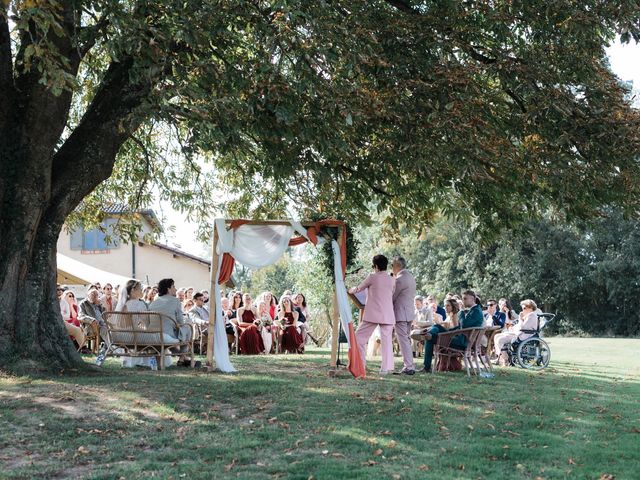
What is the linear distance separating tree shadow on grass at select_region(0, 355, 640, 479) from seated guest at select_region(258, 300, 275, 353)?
8317 millimetres

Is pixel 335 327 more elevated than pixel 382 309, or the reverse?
pixel 382 309

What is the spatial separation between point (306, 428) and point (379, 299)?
605 centimetres

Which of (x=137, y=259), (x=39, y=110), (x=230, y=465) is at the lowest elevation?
(x=230, y=465)

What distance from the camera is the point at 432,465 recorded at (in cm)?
707

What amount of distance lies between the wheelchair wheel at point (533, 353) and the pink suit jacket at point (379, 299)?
15.2 feet

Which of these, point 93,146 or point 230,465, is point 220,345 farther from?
point 230,465

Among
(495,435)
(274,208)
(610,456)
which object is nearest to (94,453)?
(495,435)

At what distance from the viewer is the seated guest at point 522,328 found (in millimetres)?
17808

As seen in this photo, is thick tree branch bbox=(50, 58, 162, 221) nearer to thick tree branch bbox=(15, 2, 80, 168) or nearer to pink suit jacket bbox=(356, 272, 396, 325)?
thick tree branch bbox=(15, 2, 80, 168)

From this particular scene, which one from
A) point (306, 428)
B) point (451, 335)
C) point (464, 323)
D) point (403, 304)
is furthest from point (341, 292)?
point (306, 428)

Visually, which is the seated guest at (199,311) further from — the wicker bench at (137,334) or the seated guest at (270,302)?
the wicker bench at (137,334)

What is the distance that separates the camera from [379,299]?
1440 centimetres

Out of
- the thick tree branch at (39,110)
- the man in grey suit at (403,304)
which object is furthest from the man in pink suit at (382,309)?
the thick tree branch at (39,110)

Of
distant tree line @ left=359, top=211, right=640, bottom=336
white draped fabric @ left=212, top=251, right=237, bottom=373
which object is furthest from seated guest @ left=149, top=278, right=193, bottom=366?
distant tree line @ left=359, top=211, right=640, bottom=336
